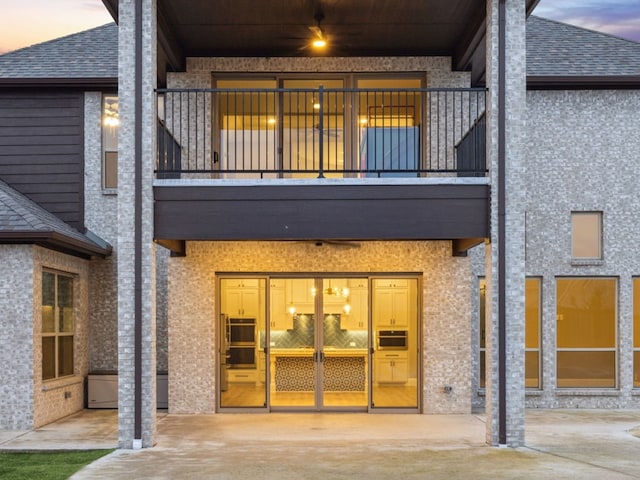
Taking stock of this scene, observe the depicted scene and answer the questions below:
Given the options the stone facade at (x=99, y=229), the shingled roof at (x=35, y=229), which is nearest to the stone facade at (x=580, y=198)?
the stone facade at (x=99, y=229)

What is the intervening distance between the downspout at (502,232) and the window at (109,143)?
7.45m

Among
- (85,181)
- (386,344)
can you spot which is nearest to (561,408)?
(386,344)

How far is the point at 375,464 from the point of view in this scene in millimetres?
9031

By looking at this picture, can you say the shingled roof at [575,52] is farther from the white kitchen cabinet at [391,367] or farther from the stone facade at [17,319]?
the stone facade at [17,319]

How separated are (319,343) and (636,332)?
19.5 feet

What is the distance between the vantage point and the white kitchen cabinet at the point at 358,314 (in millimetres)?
13305

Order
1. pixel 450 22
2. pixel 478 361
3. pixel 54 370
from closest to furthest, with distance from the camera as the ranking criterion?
1. pixel 450 22
2. pixel 54 370
3. pixel 478 361

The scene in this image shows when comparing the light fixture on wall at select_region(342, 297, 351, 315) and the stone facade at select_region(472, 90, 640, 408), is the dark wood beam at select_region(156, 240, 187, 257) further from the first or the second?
the stone facade at select_region(472, 90, 640, 408)

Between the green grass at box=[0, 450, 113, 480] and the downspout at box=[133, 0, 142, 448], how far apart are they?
2.21 feet

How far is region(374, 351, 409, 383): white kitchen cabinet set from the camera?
43.5 feet

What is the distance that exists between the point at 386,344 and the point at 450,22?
556 centimetres

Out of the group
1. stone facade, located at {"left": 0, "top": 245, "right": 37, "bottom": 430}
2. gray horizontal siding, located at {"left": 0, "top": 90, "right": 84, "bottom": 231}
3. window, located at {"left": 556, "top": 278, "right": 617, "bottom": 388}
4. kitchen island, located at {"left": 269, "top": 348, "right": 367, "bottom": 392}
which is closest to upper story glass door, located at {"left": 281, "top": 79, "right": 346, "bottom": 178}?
kitchen island, located at {"left": 269, "top": 348, "right": 367, "bottom": 392}

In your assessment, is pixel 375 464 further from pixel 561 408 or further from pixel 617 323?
pixel 617 323

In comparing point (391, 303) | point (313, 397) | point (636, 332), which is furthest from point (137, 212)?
point (636, 332)
